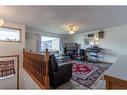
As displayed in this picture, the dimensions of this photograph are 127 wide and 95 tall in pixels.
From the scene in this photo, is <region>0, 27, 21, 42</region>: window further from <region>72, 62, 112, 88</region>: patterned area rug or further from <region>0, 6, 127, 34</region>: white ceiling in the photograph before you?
<region>72, 62, 112, 88</region>: patterned area rug

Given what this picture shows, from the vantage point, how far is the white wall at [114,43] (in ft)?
20.4

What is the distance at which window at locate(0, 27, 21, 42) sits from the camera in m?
4.89

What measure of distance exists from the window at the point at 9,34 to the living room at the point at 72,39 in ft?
0.27

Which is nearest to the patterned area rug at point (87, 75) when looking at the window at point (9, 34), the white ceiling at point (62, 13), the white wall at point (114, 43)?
the white wall at point (114, 43)

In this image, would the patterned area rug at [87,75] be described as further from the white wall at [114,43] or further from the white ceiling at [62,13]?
the white ceiling at [62,13]

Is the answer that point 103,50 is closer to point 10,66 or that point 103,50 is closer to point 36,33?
point 36,33

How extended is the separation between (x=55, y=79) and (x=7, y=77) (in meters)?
2.92

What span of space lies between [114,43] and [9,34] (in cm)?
572

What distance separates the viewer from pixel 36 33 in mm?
7297

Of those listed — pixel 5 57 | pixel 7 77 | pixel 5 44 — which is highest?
Result: pixel 5 44

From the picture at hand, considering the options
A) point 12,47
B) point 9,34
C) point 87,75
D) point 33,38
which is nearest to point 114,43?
point 87,75

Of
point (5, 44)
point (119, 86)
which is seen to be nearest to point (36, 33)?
point (5, 44)

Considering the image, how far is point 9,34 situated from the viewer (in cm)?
518

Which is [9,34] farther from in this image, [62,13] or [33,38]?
[62,13]
